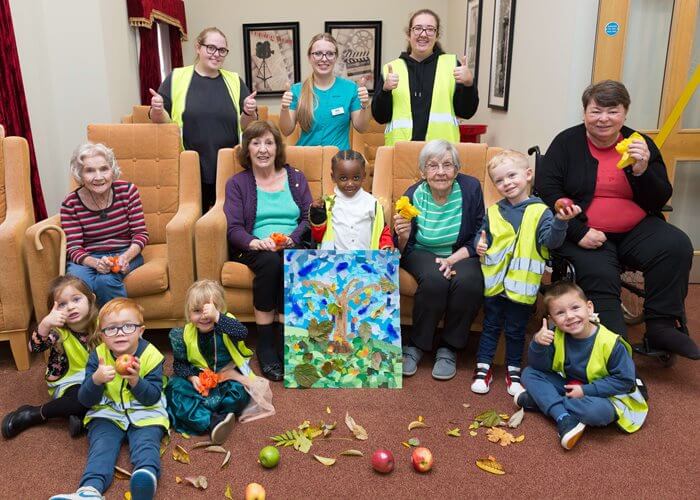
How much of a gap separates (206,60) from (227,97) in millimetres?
234

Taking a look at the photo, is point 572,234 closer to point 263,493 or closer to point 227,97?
point 263,493

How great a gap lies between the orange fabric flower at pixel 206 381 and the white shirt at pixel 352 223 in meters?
0.83

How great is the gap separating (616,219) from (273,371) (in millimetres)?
1731

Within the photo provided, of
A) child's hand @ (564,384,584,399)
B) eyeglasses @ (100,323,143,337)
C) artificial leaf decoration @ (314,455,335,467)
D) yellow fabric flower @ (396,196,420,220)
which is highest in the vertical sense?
yellow fabric flower @ (396,196,420,220)

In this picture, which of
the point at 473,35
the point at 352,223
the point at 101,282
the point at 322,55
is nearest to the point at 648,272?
the point at 352,223

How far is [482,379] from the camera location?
100 inches

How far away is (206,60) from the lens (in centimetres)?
331

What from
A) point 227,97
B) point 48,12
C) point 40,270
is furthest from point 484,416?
point 48,12

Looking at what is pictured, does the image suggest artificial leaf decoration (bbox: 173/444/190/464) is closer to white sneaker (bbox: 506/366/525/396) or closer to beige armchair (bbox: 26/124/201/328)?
beige armchair (bbox: 26/124/201/328)

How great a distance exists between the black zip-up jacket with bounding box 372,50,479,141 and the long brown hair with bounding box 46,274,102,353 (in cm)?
189

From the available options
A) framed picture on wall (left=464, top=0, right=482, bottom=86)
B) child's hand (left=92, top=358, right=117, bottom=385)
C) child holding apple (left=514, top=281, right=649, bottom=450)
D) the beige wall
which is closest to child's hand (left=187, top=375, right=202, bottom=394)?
child's hand (left=92, top=358, right=117, bottom=385)

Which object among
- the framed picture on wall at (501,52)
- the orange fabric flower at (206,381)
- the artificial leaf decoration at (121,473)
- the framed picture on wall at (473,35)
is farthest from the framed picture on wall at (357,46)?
the artificial leaf decoration at (121,473)

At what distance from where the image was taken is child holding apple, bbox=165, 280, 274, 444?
2189 millimetres

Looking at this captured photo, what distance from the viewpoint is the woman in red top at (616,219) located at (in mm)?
2506
